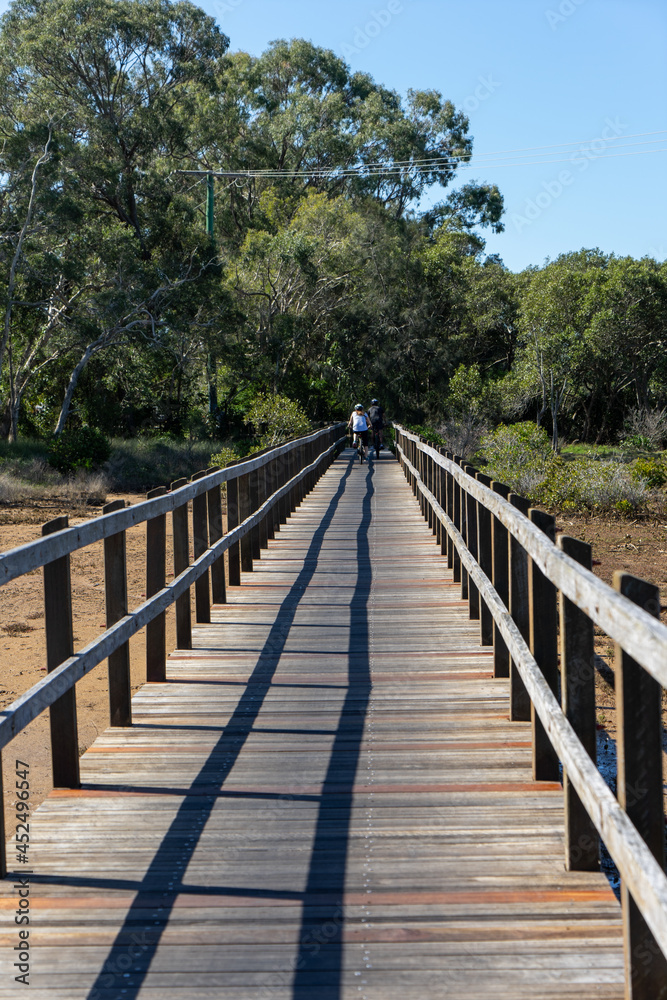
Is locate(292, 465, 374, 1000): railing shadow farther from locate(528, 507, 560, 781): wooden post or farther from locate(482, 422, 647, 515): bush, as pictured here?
locate(482, 422, 647, 515): bush

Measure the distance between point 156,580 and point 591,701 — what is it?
11.0ft

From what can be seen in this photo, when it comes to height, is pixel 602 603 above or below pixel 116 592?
above

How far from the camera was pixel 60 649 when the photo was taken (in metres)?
4.32

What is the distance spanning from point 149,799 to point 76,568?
1184cm

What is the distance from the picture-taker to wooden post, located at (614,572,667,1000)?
8.50 feet

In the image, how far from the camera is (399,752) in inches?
195

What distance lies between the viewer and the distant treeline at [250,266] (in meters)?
32.9

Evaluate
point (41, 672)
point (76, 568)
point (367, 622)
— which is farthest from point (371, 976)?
point (76, 568)

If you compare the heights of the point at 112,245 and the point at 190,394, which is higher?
the point at 112,245

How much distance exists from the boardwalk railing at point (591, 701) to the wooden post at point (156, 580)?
2.04 metres

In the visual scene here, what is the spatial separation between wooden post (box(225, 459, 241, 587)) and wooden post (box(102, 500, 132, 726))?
159 inches

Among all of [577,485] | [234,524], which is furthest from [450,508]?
[577,485]

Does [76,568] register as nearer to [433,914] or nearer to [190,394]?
[433,914]

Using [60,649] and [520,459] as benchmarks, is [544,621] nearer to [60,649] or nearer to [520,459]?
[60,649]
